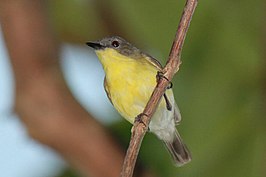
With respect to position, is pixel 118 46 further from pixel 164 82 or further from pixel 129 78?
pixel 164 82

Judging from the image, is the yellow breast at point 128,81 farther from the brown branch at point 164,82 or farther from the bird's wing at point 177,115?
the brown branch at point 164,82

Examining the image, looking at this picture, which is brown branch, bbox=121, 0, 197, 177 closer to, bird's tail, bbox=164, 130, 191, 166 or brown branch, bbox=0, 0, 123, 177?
brown branch, bbox=0, 0, 123, 177

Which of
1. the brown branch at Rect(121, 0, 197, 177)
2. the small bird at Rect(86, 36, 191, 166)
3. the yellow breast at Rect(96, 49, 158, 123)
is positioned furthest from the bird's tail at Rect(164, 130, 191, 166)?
the brown branch at Rect(121, 0, 197, 177)

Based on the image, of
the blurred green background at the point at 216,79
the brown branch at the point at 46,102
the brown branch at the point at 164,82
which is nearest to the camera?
the brown branch at the point at 164,82

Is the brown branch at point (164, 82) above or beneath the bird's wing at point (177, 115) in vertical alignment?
beneath

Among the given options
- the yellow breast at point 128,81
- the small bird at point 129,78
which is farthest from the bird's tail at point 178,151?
the yellow breast at point 128,81

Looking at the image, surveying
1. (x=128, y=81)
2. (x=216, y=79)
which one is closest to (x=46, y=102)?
(x=128, y=81)

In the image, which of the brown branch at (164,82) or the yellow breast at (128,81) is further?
the yellow breast at (128,81)

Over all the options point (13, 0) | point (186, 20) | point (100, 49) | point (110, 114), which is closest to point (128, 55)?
point (100, 49)

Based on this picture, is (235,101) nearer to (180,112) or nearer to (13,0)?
(180,112)

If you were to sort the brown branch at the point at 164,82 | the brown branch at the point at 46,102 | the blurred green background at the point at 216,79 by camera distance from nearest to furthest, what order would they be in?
the brown branch at the point at 164,82
the brown branch at the point at 46,102
the blurred green background at the point at 216,79
